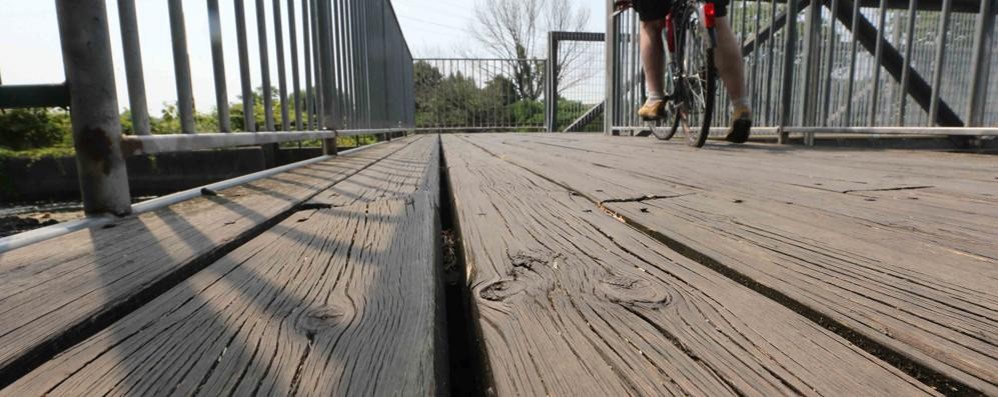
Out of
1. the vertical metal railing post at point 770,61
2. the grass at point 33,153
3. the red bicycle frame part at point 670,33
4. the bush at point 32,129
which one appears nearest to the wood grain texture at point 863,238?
the red bicycle frame part at point 670,33

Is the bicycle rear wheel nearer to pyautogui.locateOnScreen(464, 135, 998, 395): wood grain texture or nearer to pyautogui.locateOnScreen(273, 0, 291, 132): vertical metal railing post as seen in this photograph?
pyautogui.locateOnScreen(464, 135, 998, 395): wood grain texture

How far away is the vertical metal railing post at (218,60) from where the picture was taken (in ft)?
5.41

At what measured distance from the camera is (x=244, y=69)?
186cm

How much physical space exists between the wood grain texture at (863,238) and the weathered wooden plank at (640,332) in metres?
0.05

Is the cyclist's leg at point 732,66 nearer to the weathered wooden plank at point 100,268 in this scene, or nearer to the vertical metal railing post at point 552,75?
the weathered wooden plank at point 100,268

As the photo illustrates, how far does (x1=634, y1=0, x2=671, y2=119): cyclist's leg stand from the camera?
130 inches

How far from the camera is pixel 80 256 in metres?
0.70

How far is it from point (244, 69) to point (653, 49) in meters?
2.59

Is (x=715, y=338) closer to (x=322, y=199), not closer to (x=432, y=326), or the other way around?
(x=432, y=326)

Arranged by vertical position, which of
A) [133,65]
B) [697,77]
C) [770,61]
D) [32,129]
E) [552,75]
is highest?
[552,75]

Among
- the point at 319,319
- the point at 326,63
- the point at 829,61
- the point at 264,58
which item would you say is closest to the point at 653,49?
the point at 829,61

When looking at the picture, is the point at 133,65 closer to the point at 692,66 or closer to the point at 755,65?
the point at 692,66

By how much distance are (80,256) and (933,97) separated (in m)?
3.28

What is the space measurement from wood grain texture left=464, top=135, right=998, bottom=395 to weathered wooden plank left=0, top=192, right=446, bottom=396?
0.35 m
